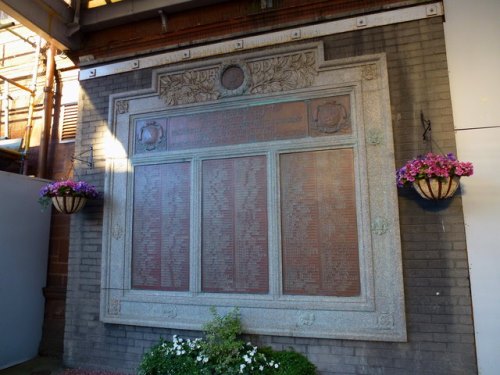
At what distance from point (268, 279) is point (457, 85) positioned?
3056 mm

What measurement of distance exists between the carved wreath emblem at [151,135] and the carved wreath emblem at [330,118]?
2.16 m

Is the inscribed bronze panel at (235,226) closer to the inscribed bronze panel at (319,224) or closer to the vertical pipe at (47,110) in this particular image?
the inscribed bronze panel at (319,224)

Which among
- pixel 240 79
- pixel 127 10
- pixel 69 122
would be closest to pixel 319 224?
pixel 240 79

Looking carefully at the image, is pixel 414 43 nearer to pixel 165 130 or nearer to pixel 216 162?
pixel 216 162

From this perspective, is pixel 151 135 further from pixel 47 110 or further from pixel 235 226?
pixel 47 110

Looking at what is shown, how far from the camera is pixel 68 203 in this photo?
4770 millimetres

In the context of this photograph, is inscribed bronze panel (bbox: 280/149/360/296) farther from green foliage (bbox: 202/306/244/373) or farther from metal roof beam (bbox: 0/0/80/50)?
metal roof beam (bbox: 0/0/80/50)

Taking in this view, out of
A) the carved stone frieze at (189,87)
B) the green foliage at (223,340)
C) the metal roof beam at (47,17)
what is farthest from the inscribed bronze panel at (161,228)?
the metal roof beam at (47,17)

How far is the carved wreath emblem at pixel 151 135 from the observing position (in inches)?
199

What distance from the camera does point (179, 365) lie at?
3.98 m

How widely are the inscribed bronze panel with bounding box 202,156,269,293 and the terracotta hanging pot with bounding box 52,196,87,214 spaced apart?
170 cm

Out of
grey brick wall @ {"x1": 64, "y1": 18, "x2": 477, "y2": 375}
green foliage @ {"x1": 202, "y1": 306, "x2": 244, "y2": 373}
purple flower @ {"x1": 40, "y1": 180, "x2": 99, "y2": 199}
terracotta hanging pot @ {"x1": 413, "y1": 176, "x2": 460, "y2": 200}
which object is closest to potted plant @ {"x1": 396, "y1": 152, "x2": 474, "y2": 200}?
terracotta hanging pot @ {"x1": 413, "y1": 176, "x2": 460, "y2": 200}

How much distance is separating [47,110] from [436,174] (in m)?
6.05

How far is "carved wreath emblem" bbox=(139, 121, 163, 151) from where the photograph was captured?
5.04 metres
